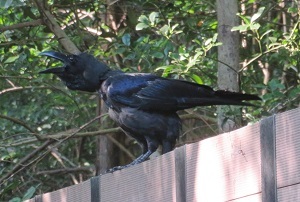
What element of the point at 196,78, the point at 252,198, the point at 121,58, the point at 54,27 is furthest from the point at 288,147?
the point at 121,58

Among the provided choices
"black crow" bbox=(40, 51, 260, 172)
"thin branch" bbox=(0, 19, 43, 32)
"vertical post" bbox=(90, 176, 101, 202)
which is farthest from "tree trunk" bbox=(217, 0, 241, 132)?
"vertical post" bbox=(90, 176, 101, 202)

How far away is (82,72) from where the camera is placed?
269 inches

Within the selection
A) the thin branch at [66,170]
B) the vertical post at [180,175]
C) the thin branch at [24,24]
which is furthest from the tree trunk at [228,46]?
the thin branch at [66,170]

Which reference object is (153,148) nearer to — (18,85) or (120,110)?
(120,110)

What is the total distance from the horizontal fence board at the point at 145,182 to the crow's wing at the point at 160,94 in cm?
69

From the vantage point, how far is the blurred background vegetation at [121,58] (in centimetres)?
845

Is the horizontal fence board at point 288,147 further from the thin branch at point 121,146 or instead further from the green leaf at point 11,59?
the thin branch at point 121,146

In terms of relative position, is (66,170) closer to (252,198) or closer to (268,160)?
(252,198)

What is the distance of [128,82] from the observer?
6855 millimetres

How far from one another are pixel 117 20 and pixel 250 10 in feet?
4.96

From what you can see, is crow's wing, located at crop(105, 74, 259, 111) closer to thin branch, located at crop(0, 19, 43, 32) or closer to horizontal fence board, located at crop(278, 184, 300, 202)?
horizontal fence board, located at crop(278, 184, 300, 202)

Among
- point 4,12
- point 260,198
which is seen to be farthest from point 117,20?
point 260,198

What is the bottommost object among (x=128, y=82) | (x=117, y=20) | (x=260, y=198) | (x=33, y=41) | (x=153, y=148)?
(x=260, y=198)

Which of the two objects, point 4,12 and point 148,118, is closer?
point 148,118
